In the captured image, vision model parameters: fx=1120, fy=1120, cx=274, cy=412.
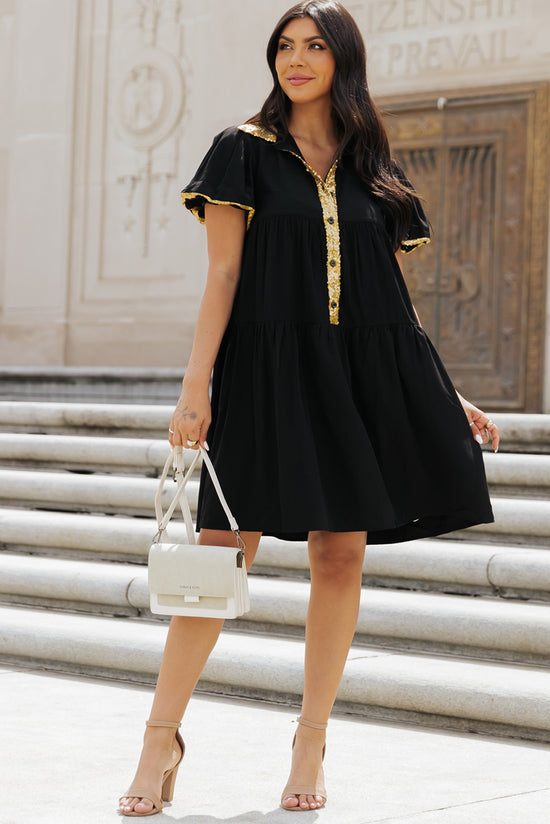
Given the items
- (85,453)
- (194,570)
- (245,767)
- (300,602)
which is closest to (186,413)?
(194,570)

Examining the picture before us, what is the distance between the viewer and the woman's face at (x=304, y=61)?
8.79 feet

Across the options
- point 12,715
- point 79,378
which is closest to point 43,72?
point 79,378

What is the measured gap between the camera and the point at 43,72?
10.6 metres

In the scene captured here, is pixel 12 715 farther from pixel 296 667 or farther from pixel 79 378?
pixel 79 378

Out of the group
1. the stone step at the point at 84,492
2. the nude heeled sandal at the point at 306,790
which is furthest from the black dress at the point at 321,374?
the stone step at the point at 84,492

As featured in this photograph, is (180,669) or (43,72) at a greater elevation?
(43,72)

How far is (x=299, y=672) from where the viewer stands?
362 cm

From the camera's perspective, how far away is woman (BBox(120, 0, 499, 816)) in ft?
8.28

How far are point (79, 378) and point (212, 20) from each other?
3483 mm

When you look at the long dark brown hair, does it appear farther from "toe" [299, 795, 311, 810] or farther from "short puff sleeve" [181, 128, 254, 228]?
"toe" [299, 795, 311, 810]

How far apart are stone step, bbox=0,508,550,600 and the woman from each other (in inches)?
58.0

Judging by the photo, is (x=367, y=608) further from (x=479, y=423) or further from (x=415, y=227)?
(x=415, y=227)

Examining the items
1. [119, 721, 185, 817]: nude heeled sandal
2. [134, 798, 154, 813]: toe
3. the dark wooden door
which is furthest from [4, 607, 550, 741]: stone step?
the dark wooden door

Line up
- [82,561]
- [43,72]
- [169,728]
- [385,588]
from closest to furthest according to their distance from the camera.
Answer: [169,728] → [385,588] → [82,561] → [43,72]
